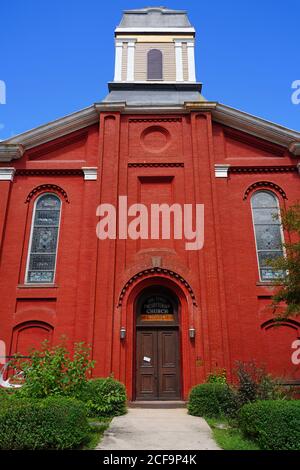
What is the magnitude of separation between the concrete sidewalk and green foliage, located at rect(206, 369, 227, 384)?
1380 millimetres

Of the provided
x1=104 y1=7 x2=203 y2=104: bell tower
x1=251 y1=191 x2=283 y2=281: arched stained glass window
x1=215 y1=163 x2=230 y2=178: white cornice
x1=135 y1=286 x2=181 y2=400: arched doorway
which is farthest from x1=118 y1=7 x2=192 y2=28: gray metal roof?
x1=135 y1=286 x2=181 y2=400: arched doorway

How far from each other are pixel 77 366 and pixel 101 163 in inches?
355

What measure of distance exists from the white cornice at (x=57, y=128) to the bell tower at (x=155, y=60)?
6.25ft

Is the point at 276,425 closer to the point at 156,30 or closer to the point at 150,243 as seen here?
the point at 150,243

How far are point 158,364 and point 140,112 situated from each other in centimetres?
1020

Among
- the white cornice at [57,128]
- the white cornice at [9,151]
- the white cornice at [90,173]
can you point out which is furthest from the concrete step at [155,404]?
the white cornice at [57,128]

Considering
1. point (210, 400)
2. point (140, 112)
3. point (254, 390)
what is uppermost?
point (140, 112)

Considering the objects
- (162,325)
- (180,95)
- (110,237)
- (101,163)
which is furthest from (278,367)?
(180,95)

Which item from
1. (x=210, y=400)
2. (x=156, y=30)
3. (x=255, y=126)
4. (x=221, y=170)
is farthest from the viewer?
(x=156, y=30)

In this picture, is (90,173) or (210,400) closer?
(210,400)

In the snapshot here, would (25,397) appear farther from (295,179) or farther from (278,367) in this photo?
(295,179)

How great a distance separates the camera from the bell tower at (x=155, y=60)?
58.9 ft

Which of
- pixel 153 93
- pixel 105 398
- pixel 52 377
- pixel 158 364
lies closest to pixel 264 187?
pixel 153 93

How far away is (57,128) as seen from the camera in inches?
637
